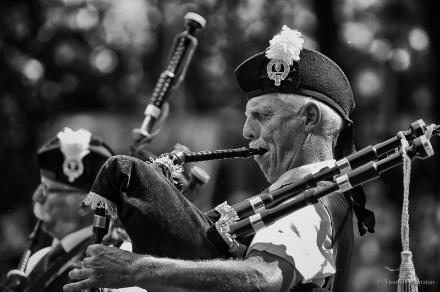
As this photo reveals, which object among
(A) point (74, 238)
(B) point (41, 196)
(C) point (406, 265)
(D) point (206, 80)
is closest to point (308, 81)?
(C) point (406, 265)

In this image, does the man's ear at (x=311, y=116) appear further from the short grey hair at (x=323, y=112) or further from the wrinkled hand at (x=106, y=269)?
the wrinkled hand at (x=106, y=269)

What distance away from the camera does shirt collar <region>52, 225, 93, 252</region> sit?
504 centimetres

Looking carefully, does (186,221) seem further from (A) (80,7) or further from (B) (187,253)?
(A) (80,7)

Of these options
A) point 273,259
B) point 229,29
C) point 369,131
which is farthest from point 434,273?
point 273,259

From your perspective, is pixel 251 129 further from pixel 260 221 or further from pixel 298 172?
pixel 260 221

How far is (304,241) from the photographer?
3.15 m

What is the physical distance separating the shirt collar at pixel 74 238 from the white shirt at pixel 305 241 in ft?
6.98

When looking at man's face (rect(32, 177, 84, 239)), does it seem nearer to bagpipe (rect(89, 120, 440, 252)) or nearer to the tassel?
bagpipe (rect(89, 120, 440, 252))

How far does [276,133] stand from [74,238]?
1983 millimetres

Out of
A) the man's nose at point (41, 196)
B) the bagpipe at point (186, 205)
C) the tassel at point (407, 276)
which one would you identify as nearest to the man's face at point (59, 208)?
the man's nose at point (41, 196)

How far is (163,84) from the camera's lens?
5.04 meters

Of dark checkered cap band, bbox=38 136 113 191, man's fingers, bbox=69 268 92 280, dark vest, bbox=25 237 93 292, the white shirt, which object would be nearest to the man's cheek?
dark checkered cap band, bbox=38 136 113 191

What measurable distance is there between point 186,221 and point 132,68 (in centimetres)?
1372

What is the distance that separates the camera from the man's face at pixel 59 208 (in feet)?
18.0
